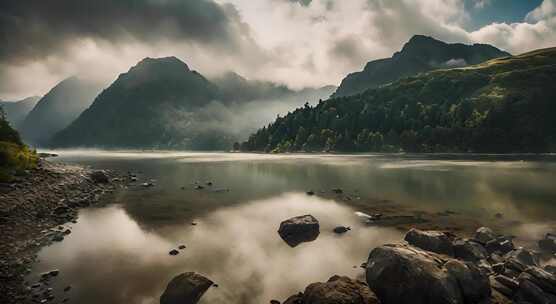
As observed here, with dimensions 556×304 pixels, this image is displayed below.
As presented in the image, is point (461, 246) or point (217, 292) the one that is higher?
point (461, 246)

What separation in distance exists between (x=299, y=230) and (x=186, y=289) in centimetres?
1228

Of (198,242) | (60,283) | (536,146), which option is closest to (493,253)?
(198,242)

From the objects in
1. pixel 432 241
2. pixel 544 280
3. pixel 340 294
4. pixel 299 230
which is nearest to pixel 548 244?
pixel 432 241

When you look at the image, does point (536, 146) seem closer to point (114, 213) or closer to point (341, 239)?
point (341, 239)

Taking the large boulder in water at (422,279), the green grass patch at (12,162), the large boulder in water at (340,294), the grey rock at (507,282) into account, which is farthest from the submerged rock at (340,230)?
the green grass patch at (12,162)

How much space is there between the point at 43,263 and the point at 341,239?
20.8m

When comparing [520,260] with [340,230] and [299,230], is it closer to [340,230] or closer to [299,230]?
[340,230]

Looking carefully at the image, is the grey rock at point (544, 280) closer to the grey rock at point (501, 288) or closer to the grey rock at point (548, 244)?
the grey rock at point (501, 288)

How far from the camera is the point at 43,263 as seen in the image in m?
18.7

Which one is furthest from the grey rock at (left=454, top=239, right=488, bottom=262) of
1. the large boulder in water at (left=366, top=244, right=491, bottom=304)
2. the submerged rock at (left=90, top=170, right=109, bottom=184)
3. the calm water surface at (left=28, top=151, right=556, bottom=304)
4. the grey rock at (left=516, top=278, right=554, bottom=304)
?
the submerged rock at (left=90, top=170, right=109, bottom=184)

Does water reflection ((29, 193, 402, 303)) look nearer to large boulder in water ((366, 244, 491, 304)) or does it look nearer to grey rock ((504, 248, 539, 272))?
large boulder in water ((366, 244, 491, 304))

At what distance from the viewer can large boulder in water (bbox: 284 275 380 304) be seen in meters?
11.9

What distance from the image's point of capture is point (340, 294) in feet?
39.8

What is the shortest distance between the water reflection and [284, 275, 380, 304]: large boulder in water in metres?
3.14
